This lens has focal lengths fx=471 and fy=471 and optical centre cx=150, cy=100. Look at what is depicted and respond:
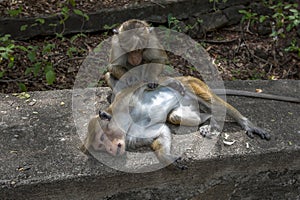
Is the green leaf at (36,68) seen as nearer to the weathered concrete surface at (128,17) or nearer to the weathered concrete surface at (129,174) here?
the weathered concrete surface at (128,17)

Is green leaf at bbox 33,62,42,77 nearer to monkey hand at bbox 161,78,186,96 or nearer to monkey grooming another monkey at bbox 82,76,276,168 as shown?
monkey grooming another monkey at bbox 82,76,276,168

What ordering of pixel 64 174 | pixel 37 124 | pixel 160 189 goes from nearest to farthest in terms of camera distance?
pixel 64 174, pixel 160 189, pixel 37 124

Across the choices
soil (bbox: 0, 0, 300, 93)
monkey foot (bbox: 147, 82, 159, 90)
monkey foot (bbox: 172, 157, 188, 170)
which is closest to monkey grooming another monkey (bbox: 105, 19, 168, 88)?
monkey foot (bbox: 147, 82, 159, 90)

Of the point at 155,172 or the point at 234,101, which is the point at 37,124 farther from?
the point at 234,101

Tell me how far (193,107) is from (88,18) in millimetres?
2687

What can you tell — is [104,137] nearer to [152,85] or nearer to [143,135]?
[143,135]

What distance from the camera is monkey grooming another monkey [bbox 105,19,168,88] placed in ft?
10.0

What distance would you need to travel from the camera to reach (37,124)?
3.51 metres

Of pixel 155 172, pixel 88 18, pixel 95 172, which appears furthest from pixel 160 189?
pixel 88 18

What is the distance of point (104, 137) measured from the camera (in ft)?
9.64

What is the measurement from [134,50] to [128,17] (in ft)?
9.64

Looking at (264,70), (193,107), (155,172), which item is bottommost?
(264,70)

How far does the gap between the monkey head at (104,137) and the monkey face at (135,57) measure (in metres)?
0.50

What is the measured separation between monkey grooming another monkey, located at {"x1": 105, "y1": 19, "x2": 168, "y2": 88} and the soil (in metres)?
1.80
